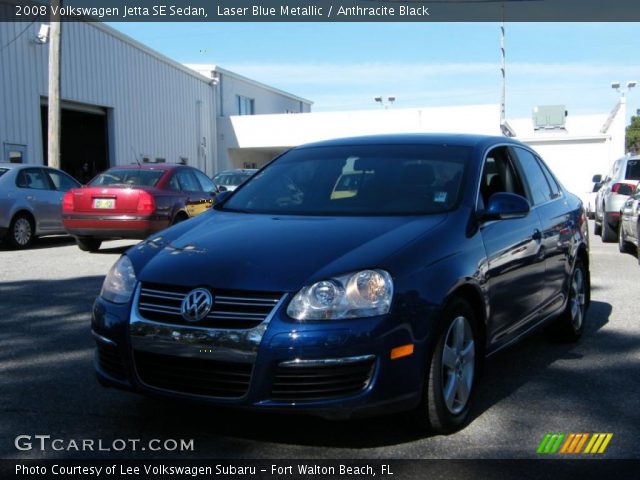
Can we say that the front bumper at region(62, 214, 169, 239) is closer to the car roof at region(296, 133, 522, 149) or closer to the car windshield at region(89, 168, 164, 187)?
the car windshield at region(89, 168, 164, 187)

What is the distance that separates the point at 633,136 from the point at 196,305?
86204 mm

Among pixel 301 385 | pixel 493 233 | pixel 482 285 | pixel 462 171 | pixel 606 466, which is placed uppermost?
pixel 462 171

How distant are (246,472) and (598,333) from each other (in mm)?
3889

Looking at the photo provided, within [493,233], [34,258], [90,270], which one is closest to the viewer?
[493,233]

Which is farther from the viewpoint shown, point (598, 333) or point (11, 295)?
point (11, 295)

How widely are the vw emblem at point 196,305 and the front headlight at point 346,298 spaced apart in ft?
1.26

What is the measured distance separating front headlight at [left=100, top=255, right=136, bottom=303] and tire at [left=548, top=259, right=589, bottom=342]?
3.30 meters

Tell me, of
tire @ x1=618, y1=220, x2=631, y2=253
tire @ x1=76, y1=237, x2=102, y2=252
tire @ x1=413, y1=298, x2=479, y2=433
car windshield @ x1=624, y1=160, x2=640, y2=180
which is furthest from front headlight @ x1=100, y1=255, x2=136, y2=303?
car windshield @ x1=624, y1=160, x2=640, y2=180

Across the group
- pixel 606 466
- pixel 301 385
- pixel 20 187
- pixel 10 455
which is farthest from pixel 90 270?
pixel 606 466

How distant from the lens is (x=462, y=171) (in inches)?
171

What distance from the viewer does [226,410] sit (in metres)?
3.89

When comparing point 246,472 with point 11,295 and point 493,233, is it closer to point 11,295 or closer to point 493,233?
point 493,233

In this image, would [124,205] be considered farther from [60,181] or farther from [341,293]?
[341,293]

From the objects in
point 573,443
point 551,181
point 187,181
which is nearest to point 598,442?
point 573,443
